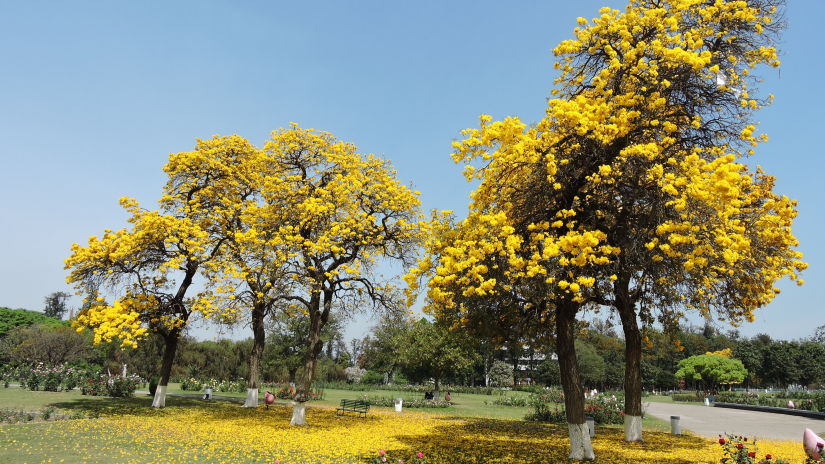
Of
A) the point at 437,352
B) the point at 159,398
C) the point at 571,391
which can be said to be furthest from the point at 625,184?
the point at 437,352

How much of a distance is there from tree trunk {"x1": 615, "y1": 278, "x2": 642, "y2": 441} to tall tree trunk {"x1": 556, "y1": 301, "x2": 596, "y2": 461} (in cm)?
446

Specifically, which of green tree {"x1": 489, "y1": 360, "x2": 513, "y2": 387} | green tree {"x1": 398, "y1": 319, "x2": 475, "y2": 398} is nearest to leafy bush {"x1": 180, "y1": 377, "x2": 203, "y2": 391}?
green tree {"x1": 398, "y1": 319, "x2": 475, "y2": 398}

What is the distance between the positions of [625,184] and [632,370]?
818 centimetres

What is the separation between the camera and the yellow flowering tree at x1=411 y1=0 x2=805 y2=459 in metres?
10.6

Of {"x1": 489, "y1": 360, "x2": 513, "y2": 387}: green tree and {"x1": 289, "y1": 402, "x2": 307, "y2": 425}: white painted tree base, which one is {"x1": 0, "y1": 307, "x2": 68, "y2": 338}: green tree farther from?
{"x1": 489, "y1": 360, "x2": 513, "y2": 387}: green tree

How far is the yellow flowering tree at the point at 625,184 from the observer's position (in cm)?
1062

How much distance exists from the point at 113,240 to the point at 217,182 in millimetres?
5703

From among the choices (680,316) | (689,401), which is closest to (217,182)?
(680,316)

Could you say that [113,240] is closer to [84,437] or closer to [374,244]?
[84,437]

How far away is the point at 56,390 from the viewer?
2897 cm

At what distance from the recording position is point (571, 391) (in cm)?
1234

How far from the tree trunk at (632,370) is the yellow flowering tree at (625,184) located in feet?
10.1

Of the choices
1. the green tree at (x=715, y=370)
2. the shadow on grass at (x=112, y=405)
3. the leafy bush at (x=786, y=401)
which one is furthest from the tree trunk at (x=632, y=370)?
the green tree at (x=715, y=370)

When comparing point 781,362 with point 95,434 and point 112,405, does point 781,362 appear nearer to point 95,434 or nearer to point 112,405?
point 112,405
